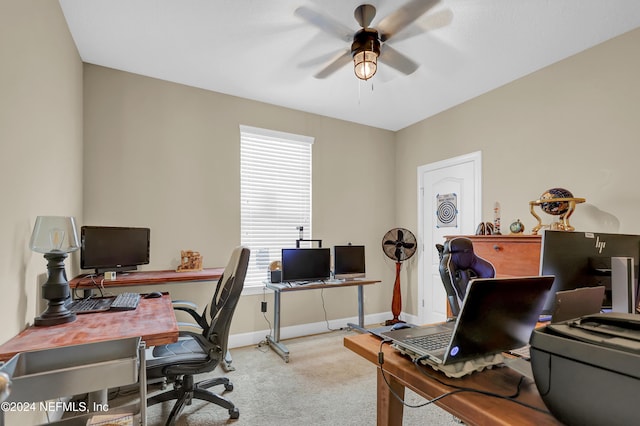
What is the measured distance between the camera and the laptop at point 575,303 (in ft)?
3.45

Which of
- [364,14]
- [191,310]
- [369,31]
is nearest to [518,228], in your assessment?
[369,31]

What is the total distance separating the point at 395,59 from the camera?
2.57m

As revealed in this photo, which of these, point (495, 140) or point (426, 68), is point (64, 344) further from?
point (495, 140)

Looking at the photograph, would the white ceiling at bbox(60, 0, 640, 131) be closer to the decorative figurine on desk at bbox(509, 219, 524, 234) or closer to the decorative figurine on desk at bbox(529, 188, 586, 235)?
the decorative figurine on desk at bbox(529, 188, 586, 235)

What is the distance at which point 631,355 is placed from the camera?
623mm

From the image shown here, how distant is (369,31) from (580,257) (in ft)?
6.23

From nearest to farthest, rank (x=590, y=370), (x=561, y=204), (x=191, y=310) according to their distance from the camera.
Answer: (x=590, y=370), (x=191, y=310), (x=561, y=204)

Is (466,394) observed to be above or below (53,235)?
below

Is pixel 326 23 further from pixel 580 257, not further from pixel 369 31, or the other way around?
pixel 580 257

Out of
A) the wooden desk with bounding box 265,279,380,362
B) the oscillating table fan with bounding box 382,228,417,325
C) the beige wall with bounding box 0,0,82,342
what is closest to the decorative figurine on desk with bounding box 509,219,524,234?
the oscillating table fan with bounding box 382,228,417,325

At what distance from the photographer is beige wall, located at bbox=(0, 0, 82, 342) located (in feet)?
4.70

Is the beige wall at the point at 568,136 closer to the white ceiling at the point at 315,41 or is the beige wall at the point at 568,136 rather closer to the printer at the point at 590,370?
the white ceiling at the point at 315,41

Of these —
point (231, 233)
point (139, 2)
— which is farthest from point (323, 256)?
point (139, 2)

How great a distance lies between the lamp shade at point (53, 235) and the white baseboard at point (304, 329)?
2071 mm
